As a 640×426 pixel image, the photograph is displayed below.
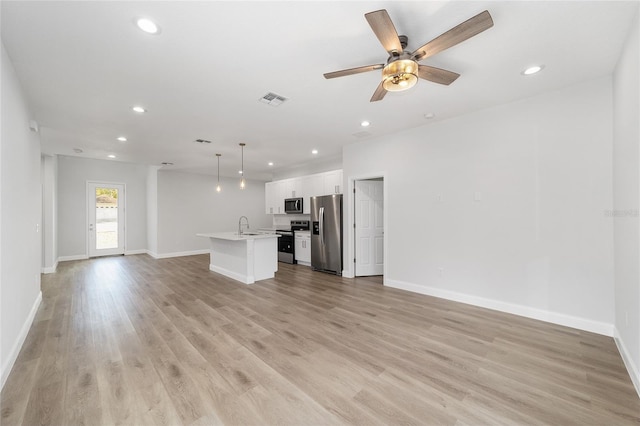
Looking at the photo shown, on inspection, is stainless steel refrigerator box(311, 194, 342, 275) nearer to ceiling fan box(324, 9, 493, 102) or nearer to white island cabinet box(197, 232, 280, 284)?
white island cabinet box(197, 232, 280, 284)

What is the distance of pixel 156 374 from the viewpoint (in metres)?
2.17

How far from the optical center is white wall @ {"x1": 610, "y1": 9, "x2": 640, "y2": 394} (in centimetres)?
200

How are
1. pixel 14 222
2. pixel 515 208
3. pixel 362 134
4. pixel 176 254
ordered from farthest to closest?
1. pixel 176 254
2. pixel 362 134
3. pixel 515 208
4. pixel 14 222

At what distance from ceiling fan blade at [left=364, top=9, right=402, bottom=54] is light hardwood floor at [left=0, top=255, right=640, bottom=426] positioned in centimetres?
255

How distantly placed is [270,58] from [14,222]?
2.93 metres

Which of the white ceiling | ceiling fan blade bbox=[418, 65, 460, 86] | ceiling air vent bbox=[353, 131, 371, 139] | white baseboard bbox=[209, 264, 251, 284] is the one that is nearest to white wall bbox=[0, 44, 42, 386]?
the white ceiling

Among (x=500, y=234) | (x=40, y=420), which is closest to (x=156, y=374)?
(x=40, y=420)

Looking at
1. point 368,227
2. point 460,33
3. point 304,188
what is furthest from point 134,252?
point 460,33

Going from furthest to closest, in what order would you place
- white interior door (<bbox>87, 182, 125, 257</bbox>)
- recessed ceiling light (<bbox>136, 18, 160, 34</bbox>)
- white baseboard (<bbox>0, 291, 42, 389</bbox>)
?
white interior door (<bbox>87, 182, 125, 257</bbox>) < white baseboard (<bbox>0, 291, 42, 389</bbox>) < recessed ceiling light (<bbox>136, 18, 160, 34</bbox>)

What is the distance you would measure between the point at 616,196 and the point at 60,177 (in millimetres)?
11265

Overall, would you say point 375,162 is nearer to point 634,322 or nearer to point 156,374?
point 634,322

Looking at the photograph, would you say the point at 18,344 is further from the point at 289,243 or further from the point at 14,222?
the point at 289,243

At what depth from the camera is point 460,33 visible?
1.70m

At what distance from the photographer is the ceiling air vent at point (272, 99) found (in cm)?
313
